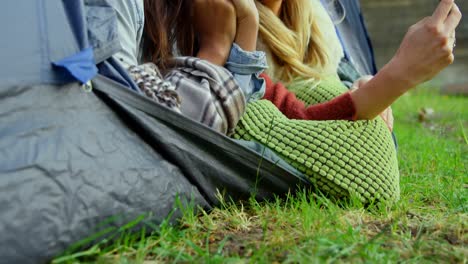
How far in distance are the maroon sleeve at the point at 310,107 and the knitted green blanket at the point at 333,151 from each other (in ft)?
0.19

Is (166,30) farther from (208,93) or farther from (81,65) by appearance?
(81,65)

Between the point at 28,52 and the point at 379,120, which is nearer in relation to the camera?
the point at 28,52

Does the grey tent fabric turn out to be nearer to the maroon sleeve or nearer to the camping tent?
the camping tent

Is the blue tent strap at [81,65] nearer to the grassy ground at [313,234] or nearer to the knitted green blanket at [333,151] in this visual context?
the grassy ground at [313,234]

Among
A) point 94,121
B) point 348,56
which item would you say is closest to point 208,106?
point 94,121

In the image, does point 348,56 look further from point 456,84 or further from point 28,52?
point 456,84

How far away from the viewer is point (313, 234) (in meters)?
1.15

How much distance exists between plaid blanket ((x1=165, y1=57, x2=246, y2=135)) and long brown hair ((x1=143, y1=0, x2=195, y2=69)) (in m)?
0.09

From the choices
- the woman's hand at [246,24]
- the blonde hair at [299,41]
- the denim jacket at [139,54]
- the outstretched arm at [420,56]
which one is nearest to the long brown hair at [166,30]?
the denim jacket at [139,54]

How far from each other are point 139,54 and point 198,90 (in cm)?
29

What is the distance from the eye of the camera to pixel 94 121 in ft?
3.78

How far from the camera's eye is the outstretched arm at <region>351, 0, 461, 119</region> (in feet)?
4.80

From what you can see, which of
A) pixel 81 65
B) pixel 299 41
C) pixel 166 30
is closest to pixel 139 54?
pixel 166 30

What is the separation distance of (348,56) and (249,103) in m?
1.01
